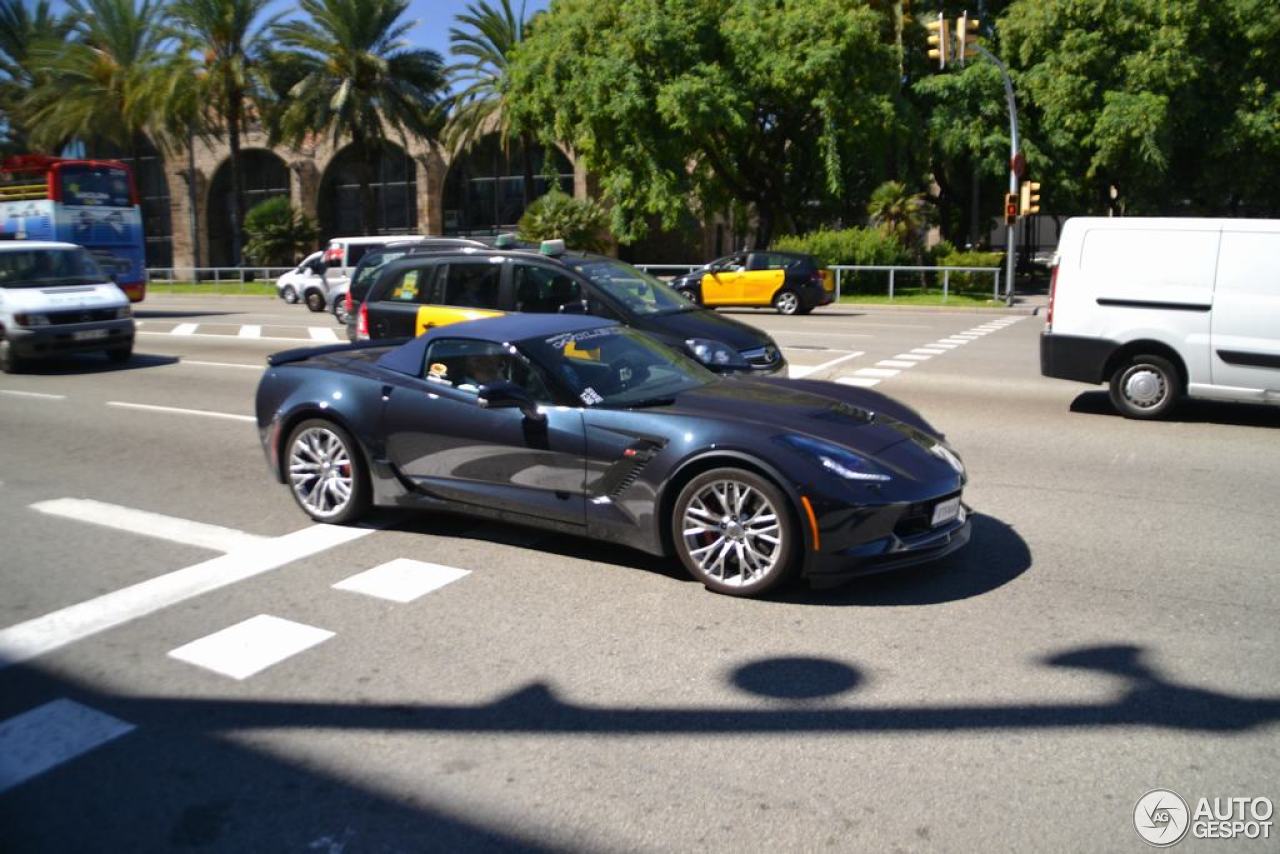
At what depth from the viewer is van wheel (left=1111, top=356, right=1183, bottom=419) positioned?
1048cm

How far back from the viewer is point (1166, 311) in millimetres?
10352

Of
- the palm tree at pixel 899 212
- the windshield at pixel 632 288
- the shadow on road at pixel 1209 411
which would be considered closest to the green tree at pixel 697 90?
the palm tree at pixel 899 212

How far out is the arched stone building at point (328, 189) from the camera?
49.0m

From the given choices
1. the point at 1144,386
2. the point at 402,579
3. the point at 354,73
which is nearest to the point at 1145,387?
the point at 1144,386

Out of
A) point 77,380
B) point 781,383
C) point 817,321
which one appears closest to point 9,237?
point 77,380

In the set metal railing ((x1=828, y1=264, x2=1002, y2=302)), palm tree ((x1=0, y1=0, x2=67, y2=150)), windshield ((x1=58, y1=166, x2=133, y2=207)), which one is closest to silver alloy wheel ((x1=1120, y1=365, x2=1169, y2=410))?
metal railing ((x1=828, y1=264, x2=1002, y2=302))

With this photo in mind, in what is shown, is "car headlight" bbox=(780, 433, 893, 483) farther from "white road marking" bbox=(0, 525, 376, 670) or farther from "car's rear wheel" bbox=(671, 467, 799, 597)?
"white road marking" bbox=(0, 525, 376, 670)

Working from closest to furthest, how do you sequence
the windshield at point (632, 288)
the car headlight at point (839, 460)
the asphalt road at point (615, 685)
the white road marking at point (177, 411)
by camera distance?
1. the asphalt road at point (615, 685)
2. the car headlight at point (839, 460)
3. the windshield at point (632, 288)
4. the white road marking at point (177, 411)

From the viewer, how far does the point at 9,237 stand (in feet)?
91.3

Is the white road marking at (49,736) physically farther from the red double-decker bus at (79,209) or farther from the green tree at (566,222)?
the green tree at (566,222)

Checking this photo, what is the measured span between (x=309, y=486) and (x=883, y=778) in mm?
4585

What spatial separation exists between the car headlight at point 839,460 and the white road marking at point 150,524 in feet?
11.2

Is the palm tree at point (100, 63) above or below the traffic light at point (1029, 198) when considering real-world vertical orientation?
above

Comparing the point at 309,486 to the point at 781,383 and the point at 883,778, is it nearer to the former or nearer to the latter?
the point at 781,383
